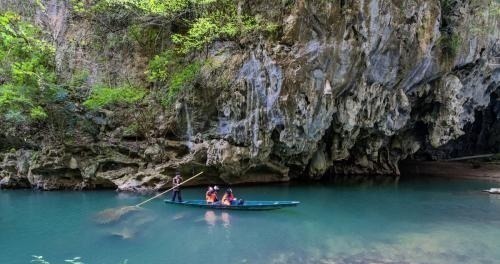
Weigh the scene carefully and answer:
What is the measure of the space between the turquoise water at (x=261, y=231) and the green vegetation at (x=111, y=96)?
4.76m

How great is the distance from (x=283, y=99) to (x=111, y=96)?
9065 millimetres

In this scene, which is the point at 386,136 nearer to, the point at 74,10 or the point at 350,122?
the point at 350,122

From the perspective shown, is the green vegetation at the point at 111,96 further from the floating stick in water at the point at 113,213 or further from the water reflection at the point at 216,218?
the water reflection at the point at 216,218

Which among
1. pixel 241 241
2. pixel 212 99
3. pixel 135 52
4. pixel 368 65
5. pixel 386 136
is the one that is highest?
pixel 135 52

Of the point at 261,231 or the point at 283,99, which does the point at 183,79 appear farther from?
the point at 261,231

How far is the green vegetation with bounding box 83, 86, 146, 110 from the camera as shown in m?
22.6

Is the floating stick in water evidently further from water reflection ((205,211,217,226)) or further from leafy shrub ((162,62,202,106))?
leafy shrub ((162,62,202,106))

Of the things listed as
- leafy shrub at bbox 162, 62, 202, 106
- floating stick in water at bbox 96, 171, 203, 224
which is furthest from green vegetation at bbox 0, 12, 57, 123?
floating stick in water at bbox 96, 171, 203, 224

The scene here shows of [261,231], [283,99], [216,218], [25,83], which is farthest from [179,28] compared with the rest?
[261,231]

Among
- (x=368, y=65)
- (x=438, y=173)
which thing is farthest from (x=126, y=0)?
(x=438, y=173)

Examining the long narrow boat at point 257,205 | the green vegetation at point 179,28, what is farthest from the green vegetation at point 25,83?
the long narrow boat at point 257,205

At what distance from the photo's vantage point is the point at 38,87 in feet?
72.9

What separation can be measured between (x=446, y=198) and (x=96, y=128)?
18964 millimetres

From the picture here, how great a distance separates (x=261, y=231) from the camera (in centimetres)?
1511
